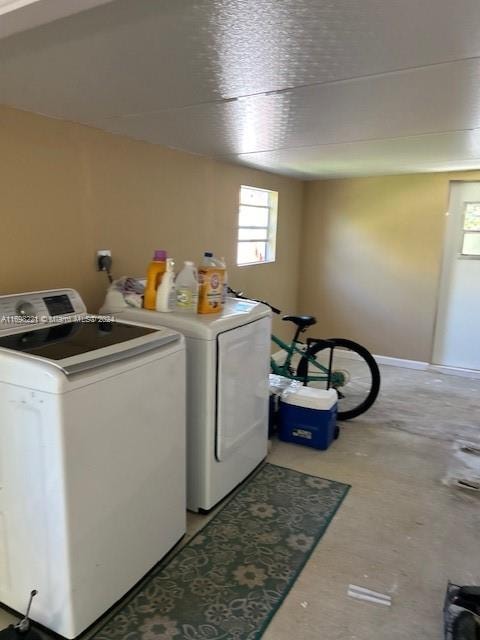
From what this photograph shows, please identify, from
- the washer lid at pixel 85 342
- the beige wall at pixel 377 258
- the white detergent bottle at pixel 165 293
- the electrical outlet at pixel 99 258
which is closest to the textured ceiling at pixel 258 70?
the electrical outlet at pixel 99 258

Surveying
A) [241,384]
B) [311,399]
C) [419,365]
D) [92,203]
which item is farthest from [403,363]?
[92,203]

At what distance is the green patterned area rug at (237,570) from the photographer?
163cm

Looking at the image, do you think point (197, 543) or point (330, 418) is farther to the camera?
point (330, 418)

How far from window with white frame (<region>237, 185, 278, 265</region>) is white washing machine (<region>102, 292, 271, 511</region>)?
165 cm

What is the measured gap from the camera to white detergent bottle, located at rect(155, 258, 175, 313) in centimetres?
225

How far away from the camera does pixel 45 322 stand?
197cm

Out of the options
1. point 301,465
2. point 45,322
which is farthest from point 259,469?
point 45,322

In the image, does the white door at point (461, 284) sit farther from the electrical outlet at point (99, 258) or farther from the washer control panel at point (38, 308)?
the washer control panel at point (38, 308)

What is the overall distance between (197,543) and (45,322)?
1.22 metres

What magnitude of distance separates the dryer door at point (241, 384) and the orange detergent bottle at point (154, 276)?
17.3 inches

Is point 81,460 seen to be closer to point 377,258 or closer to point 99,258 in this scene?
point 99,258

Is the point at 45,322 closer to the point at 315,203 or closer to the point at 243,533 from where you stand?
the point at 243,533

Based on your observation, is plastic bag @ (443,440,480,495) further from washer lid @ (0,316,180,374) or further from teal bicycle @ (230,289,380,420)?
washer lid @ (0,316,180,374)

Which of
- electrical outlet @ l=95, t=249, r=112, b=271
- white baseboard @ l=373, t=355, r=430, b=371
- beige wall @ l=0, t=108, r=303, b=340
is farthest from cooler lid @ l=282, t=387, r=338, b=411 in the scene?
white baseboard @ l=373, t=355, r=430, b=371
